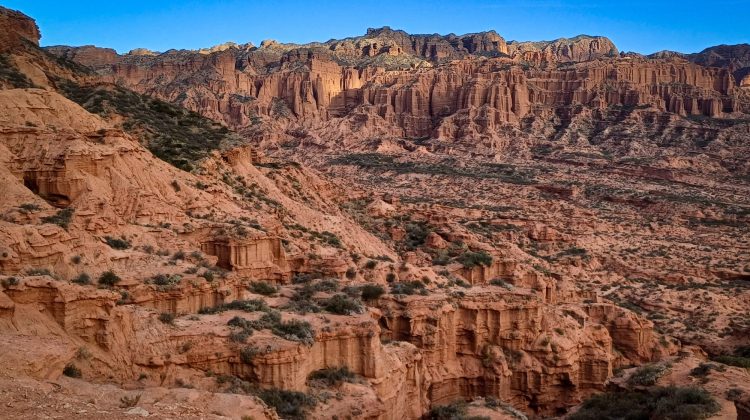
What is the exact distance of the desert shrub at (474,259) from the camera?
3030 centimetres

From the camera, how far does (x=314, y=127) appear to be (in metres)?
114

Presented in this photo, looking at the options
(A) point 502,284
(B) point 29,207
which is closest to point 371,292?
(A) point 502,284

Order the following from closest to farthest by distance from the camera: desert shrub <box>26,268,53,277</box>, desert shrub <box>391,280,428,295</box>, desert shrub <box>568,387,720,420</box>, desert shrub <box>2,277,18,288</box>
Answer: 1. desert shrub <box>2,277,18,288</box>
2. desert shrub <box>26,268,53,277</box>
3. desert shrub <box>568,387,720,420</box>
4. desert shrub <box>391,280,428,295</box>

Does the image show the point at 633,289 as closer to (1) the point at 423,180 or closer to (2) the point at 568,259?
(2) the point at 568,259

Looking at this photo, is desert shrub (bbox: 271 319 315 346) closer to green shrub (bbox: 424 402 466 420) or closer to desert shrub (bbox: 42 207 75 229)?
green shrub (bbox: 424 402 466 420)

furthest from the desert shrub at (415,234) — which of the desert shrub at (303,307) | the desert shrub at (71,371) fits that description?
the desert shrub at (71,371)

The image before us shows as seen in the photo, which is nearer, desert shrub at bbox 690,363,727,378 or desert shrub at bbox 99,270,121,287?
desert shrub at bbox 99,270,121,287

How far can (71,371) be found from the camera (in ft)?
40.7

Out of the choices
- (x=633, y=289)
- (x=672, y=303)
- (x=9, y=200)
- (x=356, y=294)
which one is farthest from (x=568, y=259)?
(x=9, y=200)

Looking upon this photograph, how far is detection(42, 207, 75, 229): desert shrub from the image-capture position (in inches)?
664

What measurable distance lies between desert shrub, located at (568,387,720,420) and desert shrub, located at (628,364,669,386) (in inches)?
18.1

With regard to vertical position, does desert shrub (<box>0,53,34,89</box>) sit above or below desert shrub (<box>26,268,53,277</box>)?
above

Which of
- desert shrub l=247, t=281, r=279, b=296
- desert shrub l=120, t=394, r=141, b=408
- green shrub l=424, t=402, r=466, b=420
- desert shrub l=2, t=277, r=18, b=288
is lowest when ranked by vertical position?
green shrub l=424, t=402, r=466, b=420

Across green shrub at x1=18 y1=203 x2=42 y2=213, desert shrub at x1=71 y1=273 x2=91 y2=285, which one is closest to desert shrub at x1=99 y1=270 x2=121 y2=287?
desert shrub at x1=71 y1=273 x2=91 y2=285
